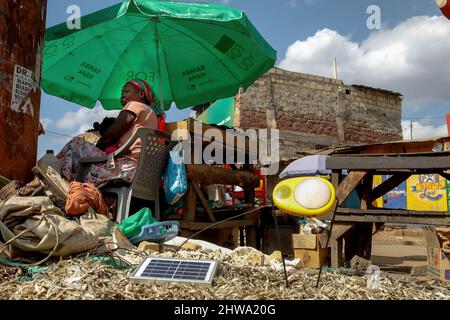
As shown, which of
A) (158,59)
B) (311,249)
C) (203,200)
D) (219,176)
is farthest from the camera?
(158,59)

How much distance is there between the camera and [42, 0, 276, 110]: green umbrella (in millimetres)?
5895

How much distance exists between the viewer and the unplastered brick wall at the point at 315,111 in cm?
1812

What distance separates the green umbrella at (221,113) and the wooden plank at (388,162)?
474 inches

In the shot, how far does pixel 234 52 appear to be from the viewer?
6047mm

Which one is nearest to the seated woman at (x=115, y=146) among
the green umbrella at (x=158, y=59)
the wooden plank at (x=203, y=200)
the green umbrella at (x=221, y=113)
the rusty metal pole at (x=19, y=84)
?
the rusty metal pole at (x=19, y=84)

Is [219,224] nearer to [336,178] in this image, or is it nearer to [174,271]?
[336,178]

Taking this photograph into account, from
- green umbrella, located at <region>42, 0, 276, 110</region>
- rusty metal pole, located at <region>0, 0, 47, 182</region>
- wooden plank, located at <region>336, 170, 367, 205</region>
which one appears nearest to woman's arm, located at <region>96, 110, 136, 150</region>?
rusty metal pole, located at <region>0, 0, 47, 182</region>

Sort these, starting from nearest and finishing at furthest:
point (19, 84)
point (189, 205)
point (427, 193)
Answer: point (19, 84)
point (189, 205)
point (427, 193)

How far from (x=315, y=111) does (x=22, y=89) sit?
665 inches

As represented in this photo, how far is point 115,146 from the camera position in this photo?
438 centimetres

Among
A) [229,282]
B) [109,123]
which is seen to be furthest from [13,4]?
[229,282]

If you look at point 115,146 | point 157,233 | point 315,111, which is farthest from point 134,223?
point 315,111

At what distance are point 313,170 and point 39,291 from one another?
6.78 metres
